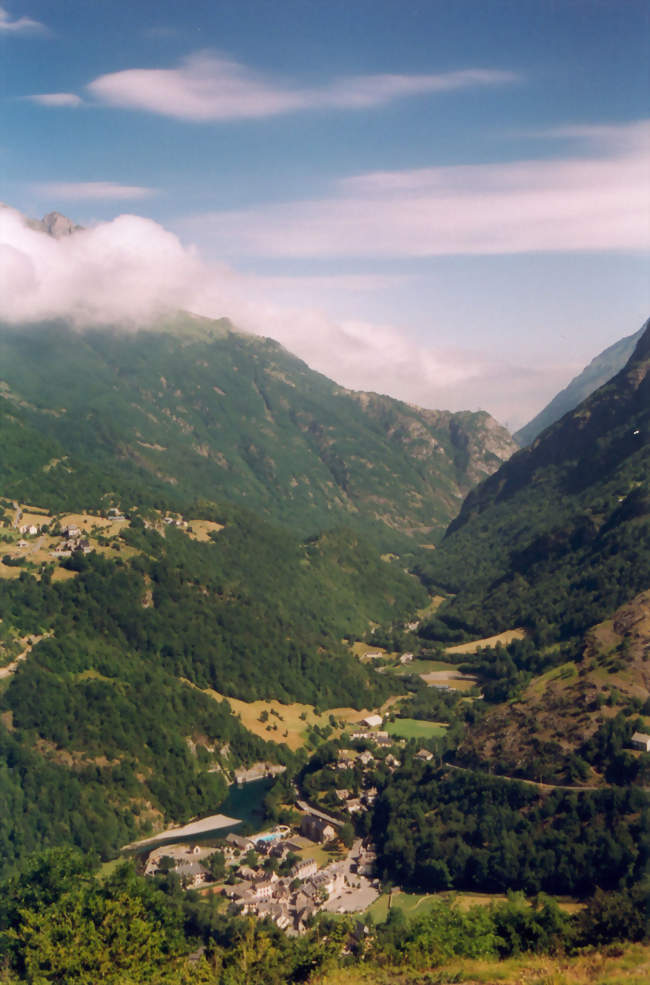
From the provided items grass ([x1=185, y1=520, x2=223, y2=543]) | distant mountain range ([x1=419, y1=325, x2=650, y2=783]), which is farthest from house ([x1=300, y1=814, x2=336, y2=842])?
grass ([x1=185, y1=520, x2=223, y2=543])

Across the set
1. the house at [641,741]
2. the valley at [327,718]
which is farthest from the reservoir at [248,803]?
the house at [641,741]

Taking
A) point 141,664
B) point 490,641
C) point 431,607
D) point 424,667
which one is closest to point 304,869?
point 141,664

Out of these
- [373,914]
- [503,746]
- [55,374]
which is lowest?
[373,914]

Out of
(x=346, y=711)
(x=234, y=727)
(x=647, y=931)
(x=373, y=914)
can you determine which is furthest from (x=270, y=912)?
(x=346, y=711)

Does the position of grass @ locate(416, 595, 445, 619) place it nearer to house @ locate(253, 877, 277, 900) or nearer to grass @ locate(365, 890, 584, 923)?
grass @ locate(365, 890, 584, 923)

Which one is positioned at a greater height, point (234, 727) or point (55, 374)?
point (55, 374)

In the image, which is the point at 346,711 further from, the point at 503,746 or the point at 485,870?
the point at 485,870

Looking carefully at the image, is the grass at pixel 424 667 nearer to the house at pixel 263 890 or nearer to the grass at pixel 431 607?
the grass at pixel 431 607
